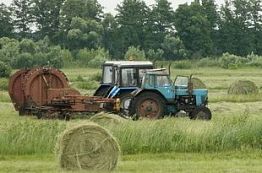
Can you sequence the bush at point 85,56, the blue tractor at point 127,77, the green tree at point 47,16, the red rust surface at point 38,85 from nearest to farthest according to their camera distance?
1. the blue tractor at point 127,77
2. the red rust surface at point 38,85
3. the bush at point 85,56
4. the green tree at point 47,16

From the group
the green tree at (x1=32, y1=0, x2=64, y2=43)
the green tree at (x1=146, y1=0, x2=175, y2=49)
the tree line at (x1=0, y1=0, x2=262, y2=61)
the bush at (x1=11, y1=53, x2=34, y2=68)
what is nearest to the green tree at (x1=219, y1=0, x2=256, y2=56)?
the tree line at (x1=0, y1=0, x2=262, y2=61)

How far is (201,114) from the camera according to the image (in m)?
21.7

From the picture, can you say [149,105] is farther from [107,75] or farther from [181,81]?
[107,75]

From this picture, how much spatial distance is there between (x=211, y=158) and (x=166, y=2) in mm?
70150

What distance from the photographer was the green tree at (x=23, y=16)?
8212cm

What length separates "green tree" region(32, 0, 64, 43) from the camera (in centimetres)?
8019

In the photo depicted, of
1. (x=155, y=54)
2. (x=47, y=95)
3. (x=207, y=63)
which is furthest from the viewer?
(x=155, y=54)

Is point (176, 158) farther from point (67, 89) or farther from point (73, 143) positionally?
point (67, 89)

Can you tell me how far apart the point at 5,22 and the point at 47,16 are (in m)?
5.13

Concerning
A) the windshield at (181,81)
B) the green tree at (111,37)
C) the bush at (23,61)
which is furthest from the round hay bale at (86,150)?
the green tree at (111,37)

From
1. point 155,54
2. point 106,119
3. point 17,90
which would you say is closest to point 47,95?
point 17,90

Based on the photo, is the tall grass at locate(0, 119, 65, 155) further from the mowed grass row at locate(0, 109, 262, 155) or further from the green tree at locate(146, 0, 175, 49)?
the green tree at locate(146, 0, 175, 49)

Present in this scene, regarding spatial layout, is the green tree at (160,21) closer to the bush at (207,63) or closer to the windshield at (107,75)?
the bush at (207,63)

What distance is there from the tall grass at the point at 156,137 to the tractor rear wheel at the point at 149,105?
608cm
